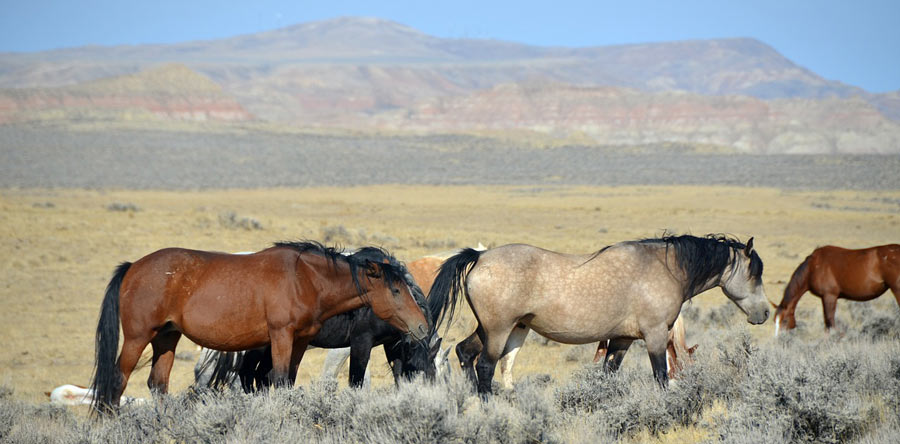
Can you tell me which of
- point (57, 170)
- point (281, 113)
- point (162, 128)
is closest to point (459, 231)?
point (57, 170)

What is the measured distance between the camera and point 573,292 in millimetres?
6754

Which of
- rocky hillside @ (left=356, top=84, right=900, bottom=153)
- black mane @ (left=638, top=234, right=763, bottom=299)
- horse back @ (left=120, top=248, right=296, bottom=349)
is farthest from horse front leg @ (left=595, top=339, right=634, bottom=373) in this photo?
rocky hillside @ (left=356, top=84, right=900, bottom=153)

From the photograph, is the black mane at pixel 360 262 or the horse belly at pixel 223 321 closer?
the horse belly at pixel 223 321

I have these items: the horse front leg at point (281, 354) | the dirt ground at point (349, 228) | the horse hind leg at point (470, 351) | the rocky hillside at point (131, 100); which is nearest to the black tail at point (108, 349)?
the horse front leg at point (281, 354)

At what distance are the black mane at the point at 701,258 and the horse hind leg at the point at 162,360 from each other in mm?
3949

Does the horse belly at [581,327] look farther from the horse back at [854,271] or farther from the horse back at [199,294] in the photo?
the horse back at [854,271]

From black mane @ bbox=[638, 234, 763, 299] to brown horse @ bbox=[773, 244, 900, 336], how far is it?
413cm

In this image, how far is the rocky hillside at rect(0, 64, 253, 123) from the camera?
90.7m

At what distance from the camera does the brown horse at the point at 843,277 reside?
10.6 m

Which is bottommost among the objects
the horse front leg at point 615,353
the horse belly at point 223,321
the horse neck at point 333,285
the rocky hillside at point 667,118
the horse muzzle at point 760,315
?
the rocky hillside at point 667,118

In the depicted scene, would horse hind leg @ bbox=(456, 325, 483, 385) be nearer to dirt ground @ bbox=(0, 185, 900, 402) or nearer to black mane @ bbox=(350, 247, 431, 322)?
black mane @ bbox=(350, 247, 431, 322)

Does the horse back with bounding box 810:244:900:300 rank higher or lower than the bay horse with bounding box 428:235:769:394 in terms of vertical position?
lower

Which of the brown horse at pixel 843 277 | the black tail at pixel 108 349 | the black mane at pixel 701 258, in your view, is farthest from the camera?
the brown horse at pixel 843 277

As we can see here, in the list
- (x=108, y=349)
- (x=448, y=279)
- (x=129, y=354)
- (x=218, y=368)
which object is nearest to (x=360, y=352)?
(x=448, y=279)
